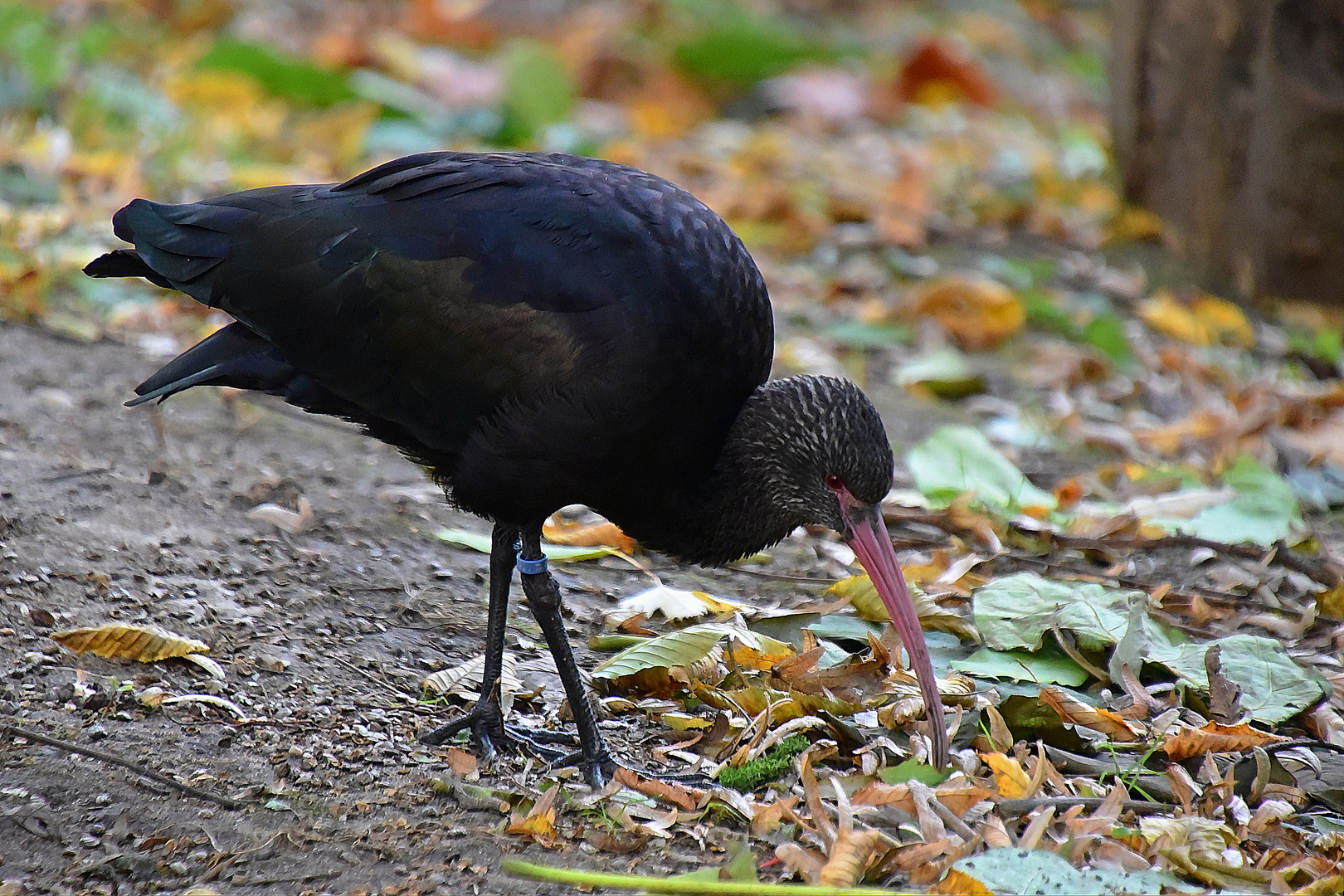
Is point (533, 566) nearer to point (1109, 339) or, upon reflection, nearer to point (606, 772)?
point (606, 772)

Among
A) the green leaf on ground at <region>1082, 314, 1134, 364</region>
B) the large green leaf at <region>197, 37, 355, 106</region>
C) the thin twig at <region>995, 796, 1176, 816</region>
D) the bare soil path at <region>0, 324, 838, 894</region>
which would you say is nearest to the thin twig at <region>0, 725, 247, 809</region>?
the bare soil path at <region>0, 324, 838, 894</region>

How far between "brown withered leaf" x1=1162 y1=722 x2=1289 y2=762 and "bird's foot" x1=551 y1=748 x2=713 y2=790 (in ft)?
3.61

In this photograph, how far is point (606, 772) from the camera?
3393 millimetres

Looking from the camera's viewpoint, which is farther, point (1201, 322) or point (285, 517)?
point (1201, 322)

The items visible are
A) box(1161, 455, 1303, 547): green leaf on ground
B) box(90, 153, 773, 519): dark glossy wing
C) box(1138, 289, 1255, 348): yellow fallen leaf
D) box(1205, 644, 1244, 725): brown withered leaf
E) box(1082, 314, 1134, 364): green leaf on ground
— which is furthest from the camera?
box(1138, 289, 1255, 348): yellow fallen leaf

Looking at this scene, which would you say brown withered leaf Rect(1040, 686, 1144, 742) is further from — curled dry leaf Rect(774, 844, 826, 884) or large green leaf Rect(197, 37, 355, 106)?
large green leaf Rect(197, 37, 355, 106)

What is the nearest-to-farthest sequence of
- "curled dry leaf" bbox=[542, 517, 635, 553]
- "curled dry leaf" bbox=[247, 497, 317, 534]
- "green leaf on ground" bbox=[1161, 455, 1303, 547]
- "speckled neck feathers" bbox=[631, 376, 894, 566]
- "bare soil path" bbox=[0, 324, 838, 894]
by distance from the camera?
"bare soil path" bbox=[0, 324, 838, 894], "speckled neck feathers" bbox=[631, 376, 894, 566], "curled dry leaf" bbox=[247, 497, 317, 534], "curled dry leaf" bbox=[542, 517, 635, 553], "green leaf on ground" bbox=[1161, 455, 1303, 547]

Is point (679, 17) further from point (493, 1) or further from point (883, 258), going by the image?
point (883, 258)

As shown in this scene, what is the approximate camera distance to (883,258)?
7.66 metres

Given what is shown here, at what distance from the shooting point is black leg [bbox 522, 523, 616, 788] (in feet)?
11.2

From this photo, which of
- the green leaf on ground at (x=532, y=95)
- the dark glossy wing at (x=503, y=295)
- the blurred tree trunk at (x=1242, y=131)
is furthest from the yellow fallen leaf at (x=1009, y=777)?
the green leaf on ground at (x=532, y=95)

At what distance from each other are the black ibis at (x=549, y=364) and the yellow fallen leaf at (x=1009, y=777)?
0.13 meters

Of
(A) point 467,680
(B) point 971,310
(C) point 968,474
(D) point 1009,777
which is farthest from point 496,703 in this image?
(B) point 971,310

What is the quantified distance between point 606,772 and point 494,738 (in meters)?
0.33
